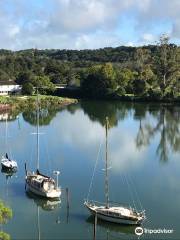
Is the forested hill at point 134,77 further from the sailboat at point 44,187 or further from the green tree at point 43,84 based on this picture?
the sailboat at point 44,187

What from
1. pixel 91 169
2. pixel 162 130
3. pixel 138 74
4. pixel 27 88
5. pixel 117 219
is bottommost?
pixel 117 219

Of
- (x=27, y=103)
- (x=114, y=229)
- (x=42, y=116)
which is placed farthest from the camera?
(x=27, y=103)

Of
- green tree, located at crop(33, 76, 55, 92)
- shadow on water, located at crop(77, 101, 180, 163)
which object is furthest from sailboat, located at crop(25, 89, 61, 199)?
green tree, located at crop(33, 76, 55, 92)

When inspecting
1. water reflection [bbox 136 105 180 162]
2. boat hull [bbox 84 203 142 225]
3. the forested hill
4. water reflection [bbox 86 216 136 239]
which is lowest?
water reflection [bbox 86 216 136 239]

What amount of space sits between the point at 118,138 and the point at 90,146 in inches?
251

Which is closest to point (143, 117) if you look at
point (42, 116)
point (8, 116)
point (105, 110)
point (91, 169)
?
point (105, 110)

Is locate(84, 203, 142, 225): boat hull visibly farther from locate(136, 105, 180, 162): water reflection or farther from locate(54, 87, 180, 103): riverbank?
locate(54, 87, 180, 103): riverbank

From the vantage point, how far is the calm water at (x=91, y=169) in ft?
88.8

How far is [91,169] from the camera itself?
40.2 m

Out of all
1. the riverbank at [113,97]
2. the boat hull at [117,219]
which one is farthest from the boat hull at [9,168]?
the riverbank at [113,97]

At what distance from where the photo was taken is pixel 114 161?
142 feet

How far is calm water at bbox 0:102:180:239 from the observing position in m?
27.1

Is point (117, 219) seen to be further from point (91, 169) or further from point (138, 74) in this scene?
point (138, 74)

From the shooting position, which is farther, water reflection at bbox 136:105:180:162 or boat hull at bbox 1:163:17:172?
water reflection at bbox 136:105:180:162
